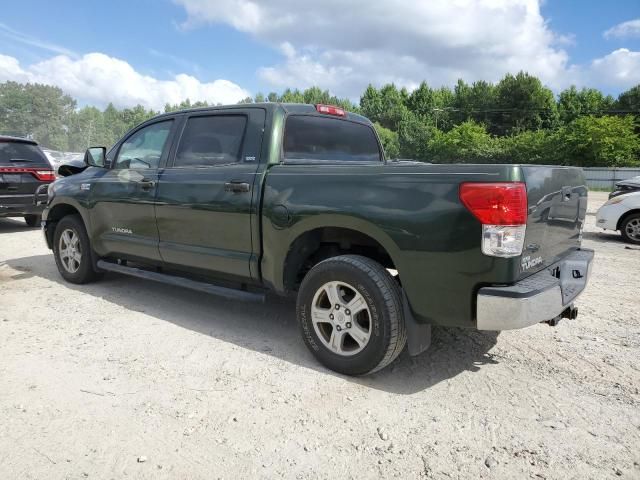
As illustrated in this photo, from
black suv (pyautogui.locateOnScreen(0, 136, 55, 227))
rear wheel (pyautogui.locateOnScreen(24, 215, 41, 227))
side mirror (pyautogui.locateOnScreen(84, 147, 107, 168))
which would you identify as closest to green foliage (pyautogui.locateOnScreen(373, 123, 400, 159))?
rear wheel (pyautogui.locateOnScreen(24, 215, 41, 227))

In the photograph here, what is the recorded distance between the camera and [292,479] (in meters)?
2.20

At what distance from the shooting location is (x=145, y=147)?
15.4ft

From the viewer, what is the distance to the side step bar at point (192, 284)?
12.1ft

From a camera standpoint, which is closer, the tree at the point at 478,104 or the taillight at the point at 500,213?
the taillight at the point at 500,213

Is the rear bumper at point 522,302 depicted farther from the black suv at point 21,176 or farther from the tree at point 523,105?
the tree at point 523,105

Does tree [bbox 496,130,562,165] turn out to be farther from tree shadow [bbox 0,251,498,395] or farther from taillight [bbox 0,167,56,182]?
tree shadow [bbox 0,251,498,395]

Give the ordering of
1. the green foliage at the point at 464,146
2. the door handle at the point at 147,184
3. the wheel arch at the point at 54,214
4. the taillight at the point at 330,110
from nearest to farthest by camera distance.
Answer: the taillight at the point at 330,110 < the door handle at the point at 147,184 < the wheel arch at the point at 54,214 < the green foliage at the point at 464,146

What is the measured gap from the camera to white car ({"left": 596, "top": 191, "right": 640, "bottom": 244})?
875 centimetres

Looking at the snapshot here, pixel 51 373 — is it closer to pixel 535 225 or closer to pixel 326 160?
pixel 326 160

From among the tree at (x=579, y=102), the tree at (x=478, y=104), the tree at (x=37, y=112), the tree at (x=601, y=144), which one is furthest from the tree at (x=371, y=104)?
the tree at (x=37, y=112)

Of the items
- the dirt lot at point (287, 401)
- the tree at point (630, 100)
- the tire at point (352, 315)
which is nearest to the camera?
the dirt lot at point (287, 401)

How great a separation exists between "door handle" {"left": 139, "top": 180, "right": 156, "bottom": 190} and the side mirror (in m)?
0.99

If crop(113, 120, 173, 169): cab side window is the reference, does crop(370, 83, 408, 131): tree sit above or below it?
above

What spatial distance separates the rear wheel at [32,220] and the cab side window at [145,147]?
598 cm
